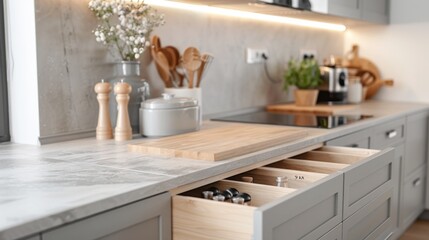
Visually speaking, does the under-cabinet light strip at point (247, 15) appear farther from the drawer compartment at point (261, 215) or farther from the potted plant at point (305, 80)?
the drawer compartment at point (261, 215)

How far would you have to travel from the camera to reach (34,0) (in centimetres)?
177

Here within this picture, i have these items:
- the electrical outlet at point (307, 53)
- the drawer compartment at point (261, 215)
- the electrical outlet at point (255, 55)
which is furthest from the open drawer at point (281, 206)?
the electrical outlet at point (307, 53)

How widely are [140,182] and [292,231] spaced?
0.39 m

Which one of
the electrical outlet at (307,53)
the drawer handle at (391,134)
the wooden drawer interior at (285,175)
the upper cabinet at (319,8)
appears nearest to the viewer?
the wooden drawer interior at (285,175)

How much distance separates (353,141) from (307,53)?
1275 millimetres

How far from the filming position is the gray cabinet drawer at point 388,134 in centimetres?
265

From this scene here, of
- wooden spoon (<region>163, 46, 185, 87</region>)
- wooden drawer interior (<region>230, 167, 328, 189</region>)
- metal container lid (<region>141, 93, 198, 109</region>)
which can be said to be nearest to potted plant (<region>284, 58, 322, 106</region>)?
wooden spoon (<region>163, 46, 185, 87</region>)

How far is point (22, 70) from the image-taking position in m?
1.84

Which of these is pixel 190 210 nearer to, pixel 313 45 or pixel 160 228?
pixel 160 228

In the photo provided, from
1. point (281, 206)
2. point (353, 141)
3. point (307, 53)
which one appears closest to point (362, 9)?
point (307, 53)

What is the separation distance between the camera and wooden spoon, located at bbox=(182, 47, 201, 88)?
230 cm

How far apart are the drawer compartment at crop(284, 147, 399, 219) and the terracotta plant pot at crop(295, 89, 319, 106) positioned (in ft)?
3.37

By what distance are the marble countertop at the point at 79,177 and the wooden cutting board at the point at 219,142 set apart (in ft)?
0.10

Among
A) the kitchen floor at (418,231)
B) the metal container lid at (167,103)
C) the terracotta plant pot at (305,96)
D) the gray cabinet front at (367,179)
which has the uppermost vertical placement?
the metal container lid at (167,103)
